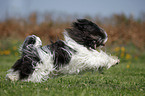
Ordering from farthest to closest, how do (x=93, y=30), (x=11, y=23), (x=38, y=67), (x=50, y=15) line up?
(x=11, y=23) → (x=50, y=15) → (x=93, y=30) → (x=38, y=67)

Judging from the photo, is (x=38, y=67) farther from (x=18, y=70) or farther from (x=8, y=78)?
(x=8, y=78)

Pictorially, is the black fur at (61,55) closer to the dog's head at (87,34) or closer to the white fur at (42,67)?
the white fur at (42,67)

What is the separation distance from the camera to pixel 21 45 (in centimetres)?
333

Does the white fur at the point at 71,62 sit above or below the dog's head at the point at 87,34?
below

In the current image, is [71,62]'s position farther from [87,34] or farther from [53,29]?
[53,29]

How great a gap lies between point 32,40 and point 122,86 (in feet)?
5.91

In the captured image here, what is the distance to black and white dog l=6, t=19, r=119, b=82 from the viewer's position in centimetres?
299

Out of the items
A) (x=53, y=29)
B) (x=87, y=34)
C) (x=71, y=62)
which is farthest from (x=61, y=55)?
(x=53, y=29)

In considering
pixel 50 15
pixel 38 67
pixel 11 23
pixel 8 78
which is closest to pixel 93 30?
pixel 38 67

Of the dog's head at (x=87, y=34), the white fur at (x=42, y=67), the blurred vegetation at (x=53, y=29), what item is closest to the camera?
the white fur at (x=42, y=67)

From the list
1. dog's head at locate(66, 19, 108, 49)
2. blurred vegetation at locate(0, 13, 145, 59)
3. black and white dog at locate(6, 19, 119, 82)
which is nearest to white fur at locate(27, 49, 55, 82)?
black and white dog at locate(6, 19, 119, 82)

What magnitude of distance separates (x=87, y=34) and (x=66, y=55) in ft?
1.81

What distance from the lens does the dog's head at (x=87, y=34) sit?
319cm

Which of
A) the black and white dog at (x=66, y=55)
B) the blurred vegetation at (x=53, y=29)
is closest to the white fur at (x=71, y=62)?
the black and white dog at (x=66, y=55)
